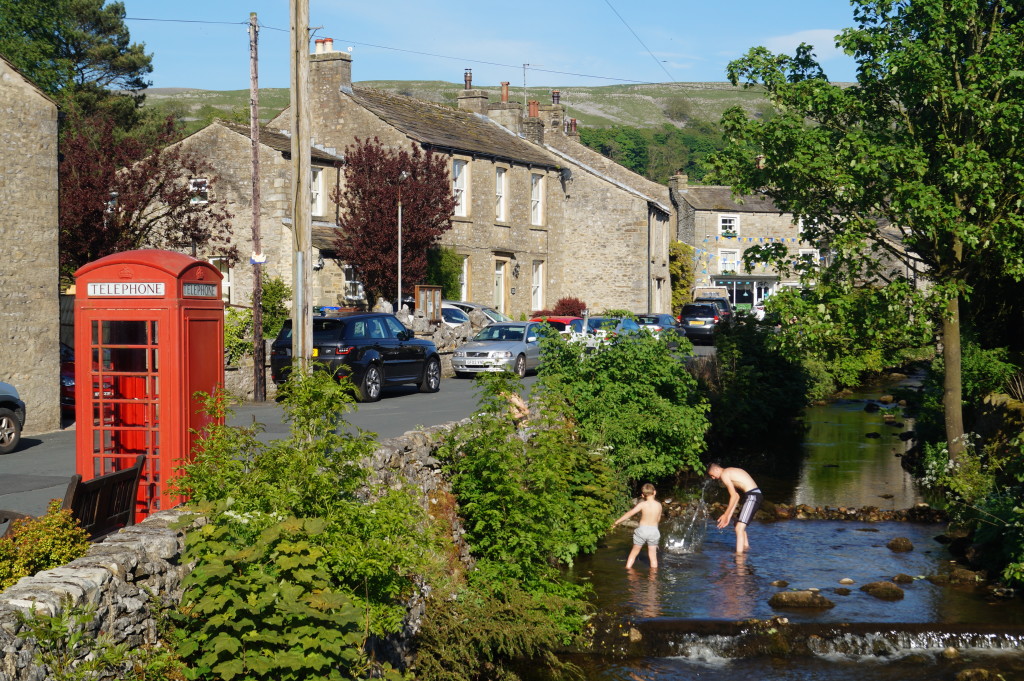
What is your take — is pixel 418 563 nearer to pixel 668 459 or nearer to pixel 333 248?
pixel 668 459

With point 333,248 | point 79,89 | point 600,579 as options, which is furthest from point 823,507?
point 79,89

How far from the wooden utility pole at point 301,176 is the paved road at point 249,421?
1401 millimetres

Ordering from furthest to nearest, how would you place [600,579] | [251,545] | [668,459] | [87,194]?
[87,194]
[668,459]
[600,579]
[251,545]

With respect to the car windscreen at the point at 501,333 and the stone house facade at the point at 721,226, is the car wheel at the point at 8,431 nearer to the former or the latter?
the car windscreen at the point at 501,333

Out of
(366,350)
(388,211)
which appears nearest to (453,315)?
(388,211)

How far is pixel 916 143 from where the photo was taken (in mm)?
18828

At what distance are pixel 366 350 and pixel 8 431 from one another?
8457 millimetres

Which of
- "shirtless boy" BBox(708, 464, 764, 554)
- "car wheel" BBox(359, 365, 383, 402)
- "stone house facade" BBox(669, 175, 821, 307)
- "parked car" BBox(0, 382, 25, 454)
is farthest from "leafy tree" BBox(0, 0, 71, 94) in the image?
"shirtless boy" BBox(708, 464, 764, 554)

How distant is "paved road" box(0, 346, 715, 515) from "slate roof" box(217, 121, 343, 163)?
1253 centimetres

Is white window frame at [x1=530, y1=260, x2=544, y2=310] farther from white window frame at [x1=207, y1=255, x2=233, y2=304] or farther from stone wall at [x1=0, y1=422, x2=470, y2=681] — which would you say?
stone wall at [x1=0, y1=422, x2=470, y2=681]

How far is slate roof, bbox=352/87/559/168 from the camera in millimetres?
41531

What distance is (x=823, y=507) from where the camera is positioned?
19.7 meters

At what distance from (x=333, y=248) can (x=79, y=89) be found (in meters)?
A: 36.8

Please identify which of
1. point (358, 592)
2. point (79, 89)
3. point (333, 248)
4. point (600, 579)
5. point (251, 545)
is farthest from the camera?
point (79, 89)
